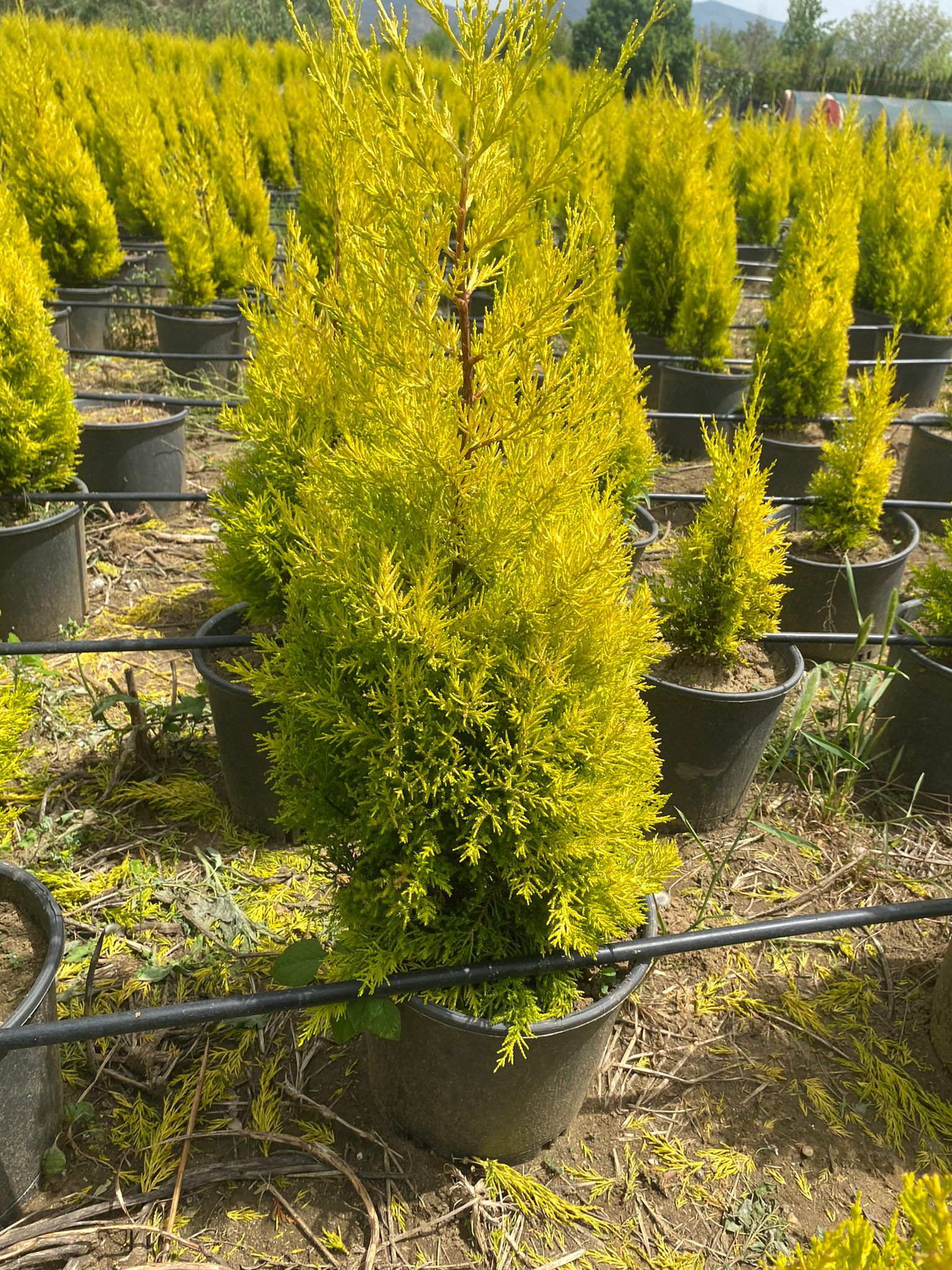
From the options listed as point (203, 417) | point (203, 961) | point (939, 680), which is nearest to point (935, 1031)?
point (939, 680)

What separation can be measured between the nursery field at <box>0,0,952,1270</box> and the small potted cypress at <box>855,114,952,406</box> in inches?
168

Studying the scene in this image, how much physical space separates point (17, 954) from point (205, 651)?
1.28 m

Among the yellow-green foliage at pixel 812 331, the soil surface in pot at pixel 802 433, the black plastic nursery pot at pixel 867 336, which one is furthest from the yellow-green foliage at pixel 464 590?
the black plastic nursery pot at pixel 867 336

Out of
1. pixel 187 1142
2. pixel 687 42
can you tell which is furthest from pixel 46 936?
pixel 687 42

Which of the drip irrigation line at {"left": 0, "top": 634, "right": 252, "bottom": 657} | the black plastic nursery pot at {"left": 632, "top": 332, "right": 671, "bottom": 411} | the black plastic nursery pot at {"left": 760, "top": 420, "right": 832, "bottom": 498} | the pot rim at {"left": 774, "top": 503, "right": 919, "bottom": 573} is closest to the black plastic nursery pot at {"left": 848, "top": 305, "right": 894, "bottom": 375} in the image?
the black plastic nursery pot at {"left": 632, "top": 332, "right": 671, "bottom": 411}

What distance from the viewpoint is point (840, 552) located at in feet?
14.4

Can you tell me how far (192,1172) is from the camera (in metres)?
2.08

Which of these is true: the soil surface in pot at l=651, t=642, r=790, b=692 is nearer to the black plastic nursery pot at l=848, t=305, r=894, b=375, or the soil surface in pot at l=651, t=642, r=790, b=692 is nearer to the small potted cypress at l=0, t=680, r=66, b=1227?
the small potted cypress at l=0, t=680, r=66, b=1227

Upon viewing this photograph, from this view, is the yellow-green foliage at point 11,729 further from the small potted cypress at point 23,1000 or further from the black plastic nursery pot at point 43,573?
the black plastic nursery pot at point 43,573

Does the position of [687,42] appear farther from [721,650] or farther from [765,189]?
[721,650]

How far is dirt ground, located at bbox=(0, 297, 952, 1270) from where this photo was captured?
2020 mm

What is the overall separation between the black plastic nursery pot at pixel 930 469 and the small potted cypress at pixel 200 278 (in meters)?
4.88

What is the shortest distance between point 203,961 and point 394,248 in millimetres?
2078

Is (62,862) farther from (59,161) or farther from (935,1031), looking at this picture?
(59,161)
